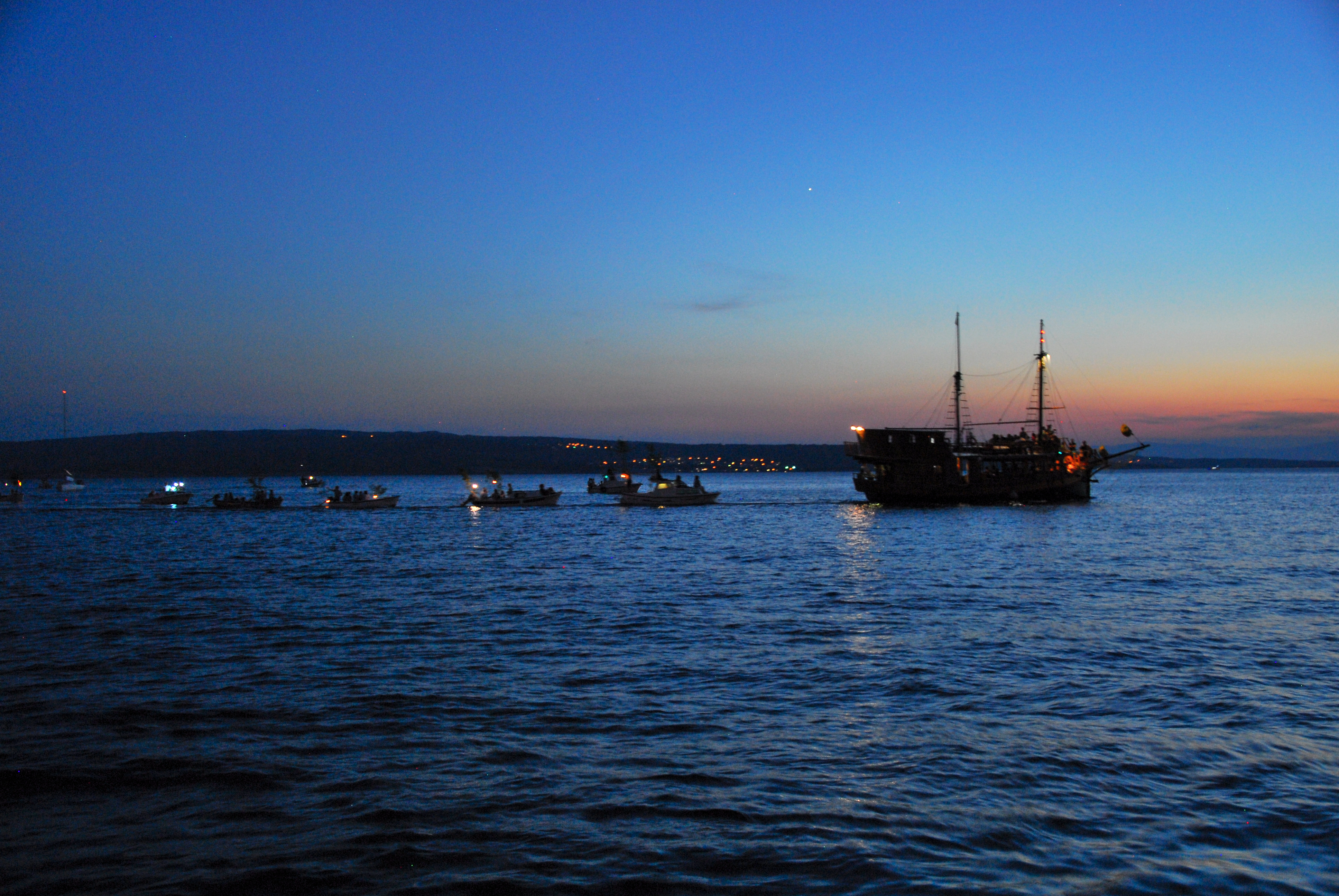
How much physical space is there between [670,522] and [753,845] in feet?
234

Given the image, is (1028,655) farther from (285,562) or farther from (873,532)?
(873,532)

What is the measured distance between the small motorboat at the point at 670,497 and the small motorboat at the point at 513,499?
888 centimetres

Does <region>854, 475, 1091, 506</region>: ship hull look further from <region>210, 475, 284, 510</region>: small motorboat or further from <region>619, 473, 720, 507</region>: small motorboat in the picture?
<region>210, 475, 284, 510</region>: small motorboat

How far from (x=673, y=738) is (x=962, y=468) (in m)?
96.0

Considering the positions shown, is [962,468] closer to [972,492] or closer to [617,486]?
[972,492]

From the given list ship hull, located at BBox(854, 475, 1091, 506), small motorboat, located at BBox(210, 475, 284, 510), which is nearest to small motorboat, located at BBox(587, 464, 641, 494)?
ship hull, located at BBox(854, 475, 1091, 506)

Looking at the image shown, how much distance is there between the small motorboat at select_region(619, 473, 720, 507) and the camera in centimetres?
10650

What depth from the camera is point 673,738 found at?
13.3m

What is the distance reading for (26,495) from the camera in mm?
164875

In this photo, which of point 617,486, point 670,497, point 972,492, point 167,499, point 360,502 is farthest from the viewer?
point 617,486

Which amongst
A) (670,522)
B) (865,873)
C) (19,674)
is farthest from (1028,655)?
(670,522)

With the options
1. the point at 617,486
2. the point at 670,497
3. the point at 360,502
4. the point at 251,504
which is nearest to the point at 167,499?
the point at 251,504

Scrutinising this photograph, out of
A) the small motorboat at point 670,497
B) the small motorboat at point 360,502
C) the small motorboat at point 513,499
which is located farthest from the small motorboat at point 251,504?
the small motorboat at point 670,497

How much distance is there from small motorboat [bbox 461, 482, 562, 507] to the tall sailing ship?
3614 centimetres
